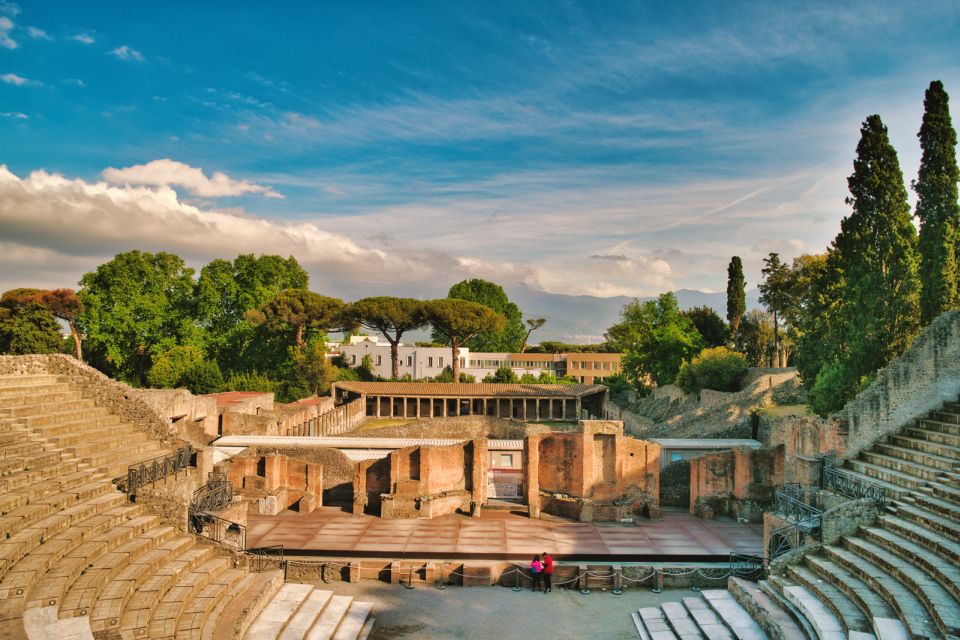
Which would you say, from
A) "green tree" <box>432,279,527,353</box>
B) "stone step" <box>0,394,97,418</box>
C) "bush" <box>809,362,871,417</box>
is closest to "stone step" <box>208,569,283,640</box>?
"stone step" <box>0,394,97,418</box>

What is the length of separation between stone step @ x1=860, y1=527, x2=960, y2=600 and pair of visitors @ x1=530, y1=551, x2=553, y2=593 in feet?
22.6

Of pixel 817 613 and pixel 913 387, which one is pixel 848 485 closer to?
pixel 913 387

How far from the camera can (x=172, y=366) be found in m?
44.4

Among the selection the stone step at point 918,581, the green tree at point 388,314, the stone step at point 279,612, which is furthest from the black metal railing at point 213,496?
the green tree at point 388,314

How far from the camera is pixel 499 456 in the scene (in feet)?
94.0

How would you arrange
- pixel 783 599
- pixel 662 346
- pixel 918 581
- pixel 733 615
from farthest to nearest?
pixel 662 346 < pixel 733 615 < pixel 783 599 < pixel 918 581

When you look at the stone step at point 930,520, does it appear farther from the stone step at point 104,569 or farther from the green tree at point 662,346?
the green tree at point 662,346

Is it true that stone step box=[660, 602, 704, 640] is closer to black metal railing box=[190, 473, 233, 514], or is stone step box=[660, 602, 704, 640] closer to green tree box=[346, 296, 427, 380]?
black metal railing box=[190, 473, 233, 514]

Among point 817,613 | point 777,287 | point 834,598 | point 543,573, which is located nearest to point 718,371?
point 777,287

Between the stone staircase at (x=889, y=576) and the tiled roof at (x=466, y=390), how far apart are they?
115 feet

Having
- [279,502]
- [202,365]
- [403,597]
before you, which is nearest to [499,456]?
[279,502]

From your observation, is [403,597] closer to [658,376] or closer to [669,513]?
[669,513]

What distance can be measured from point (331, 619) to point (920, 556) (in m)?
11.2

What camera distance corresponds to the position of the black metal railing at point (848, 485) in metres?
14.1
